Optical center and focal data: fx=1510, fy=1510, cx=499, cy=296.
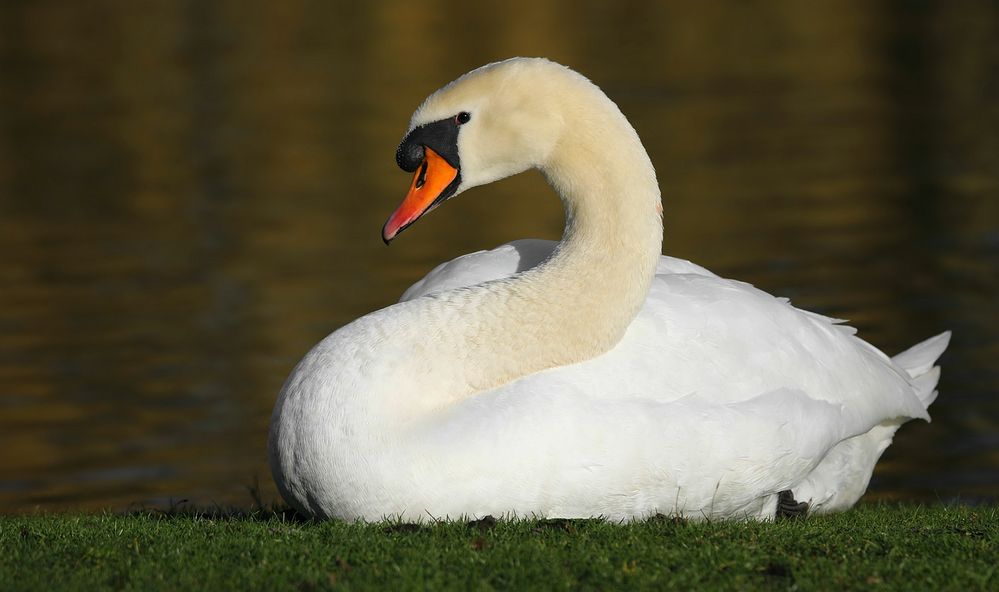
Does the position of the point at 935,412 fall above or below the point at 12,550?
below

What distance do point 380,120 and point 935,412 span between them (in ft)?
42.5

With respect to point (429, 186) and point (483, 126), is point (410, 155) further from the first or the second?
point (483, 126)

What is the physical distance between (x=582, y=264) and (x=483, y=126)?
706 millimetres

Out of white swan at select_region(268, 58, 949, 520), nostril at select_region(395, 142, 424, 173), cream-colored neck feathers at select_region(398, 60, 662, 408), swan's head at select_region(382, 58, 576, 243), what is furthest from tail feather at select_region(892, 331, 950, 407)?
nostril at select_region(395, 142, 424, 173)

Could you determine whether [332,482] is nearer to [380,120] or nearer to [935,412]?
[935,412]

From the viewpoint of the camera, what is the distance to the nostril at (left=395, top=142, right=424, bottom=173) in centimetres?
633

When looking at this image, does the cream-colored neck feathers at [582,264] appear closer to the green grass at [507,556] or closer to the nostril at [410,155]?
the nostril at [410,155]

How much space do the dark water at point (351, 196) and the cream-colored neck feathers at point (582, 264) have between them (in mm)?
3809

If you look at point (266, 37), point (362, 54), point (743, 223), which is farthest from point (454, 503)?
point (266, 37)

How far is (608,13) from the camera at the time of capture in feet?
Result: 111

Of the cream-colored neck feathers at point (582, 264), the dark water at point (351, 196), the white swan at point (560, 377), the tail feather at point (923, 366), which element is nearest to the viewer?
the white swan at point (560, 377)

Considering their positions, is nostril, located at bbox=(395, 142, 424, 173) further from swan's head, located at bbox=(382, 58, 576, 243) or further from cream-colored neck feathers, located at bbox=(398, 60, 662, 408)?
cream-colored neck feathers, located at bbox=(398, 60, 662, 408)

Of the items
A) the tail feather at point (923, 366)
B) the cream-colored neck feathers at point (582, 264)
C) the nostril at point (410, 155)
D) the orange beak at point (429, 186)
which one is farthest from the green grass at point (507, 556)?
the tail feather at point (923, 366)

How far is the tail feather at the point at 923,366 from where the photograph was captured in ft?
26.2
